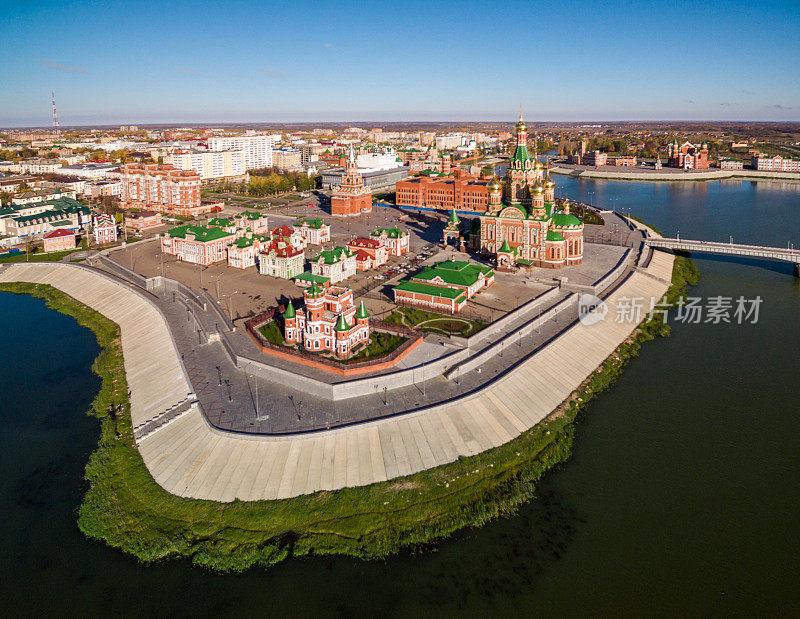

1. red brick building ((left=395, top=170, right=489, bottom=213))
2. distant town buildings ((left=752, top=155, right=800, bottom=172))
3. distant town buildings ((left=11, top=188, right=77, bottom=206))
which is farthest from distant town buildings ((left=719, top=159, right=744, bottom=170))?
distant town buildings ((left=11, top=188, right=77, bottom=206))

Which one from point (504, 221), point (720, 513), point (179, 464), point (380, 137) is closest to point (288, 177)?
point (504, 221)

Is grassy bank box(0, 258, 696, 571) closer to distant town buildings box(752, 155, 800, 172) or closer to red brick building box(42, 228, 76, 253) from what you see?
red brick building box(42, 228, 76, 253)

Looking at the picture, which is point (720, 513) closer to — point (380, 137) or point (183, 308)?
point (183, 308)

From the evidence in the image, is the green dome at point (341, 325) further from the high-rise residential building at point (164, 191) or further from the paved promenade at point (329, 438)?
the high-rise residential building at point (164, 191)

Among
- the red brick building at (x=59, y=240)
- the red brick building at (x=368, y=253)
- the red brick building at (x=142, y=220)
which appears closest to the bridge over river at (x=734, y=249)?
the red brick building at (x=368, y=253)

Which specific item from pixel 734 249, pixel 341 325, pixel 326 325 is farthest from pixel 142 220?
pixel 734 249
